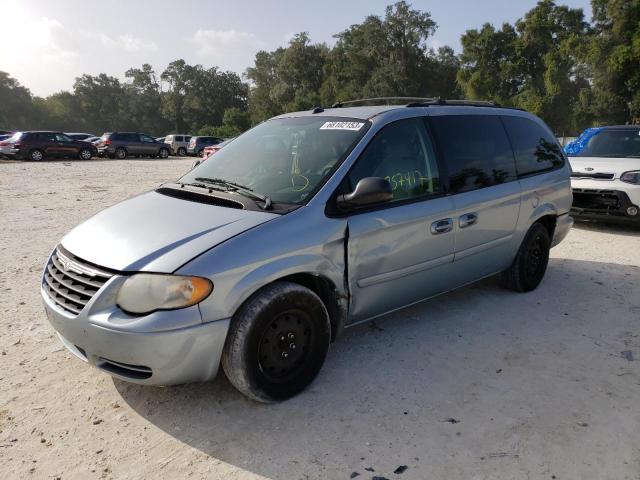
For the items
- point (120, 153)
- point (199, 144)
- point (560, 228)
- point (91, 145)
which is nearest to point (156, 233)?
point (560, 228)

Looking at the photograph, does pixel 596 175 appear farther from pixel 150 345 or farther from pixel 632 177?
pixel 150 345

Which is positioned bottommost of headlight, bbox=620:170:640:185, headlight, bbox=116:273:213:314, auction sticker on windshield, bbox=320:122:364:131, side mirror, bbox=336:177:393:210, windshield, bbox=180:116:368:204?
headlight, bbox=620:170:640:185

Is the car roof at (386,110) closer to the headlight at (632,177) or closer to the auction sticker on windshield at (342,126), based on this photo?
the auction sticker on windshield at (342,126)

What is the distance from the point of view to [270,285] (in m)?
2.87

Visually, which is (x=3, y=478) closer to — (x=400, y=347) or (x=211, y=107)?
(x=400, y=347)

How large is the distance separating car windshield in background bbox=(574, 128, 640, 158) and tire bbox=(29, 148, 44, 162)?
82.4 ft

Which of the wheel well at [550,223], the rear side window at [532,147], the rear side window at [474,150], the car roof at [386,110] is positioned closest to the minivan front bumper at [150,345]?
the car roof at [386,110]

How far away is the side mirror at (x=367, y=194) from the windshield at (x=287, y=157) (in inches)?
8.8

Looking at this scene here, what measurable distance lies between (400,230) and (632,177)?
556cm

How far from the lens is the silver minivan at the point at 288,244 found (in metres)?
2.60

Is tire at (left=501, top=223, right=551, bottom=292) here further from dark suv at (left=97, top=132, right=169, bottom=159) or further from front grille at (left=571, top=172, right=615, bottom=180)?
dark suv at (left=97, top=132, right=169, bottom=159)

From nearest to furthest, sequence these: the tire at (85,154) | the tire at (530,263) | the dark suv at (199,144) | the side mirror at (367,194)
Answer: the side mirror at (367,194), the tire at (530,263), the tire at (85,154), the dark suv at (199,144)

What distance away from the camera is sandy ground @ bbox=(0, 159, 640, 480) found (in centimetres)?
249

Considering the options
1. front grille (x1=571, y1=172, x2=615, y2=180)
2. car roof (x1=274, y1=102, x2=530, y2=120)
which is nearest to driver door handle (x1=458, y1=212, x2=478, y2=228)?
car roof (x1=274, y1=102, x2=530, y2=120)
